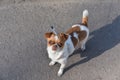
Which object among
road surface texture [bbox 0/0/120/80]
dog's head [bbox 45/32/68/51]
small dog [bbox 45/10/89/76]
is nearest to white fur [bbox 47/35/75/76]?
small dog [bbox 45/10/89/76]

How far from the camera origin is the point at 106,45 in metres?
4.98

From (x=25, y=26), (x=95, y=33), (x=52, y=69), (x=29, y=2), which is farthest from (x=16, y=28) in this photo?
(x=95, y=33)

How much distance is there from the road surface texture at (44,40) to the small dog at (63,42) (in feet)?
0.75

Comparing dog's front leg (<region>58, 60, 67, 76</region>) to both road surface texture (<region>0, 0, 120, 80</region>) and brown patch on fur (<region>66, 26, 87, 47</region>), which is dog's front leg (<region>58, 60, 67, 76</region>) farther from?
brown patch on fur (<region>66, 26, 87, 47</region>)

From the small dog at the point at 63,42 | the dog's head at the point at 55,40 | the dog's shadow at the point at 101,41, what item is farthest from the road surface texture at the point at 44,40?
the dog's head at the point at 55,40

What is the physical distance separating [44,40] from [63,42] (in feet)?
3.16

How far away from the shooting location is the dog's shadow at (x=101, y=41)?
483 centimetres

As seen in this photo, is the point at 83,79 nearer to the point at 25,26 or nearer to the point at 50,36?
the point at 50,36

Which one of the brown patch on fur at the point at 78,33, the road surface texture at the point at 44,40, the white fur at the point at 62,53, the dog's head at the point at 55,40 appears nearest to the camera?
the dog's head at the point at 55,40

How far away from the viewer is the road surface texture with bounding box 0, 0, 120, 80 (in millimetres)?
→ 4555

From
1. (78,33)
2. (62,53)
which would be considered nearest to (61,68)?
(62,53)

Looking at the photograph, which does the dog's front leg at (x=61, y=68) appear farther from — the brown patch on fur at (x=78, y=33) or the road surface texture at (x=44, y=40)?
the brown patch on fur at (x=78, y=33)

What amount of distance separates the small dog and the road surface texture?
9.0 inches

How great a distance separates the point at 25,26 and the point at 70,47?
3.93 feet
